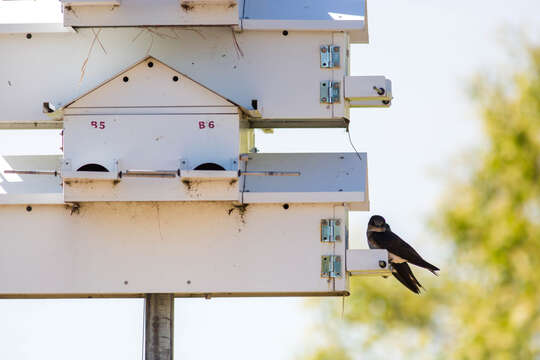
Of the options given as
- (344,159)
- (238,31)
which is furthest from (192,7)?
(344,159)

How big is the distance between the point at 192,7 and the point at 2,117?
93 centimetres

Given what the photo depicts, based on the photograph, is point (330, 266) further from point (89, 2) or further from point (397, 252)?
point (89, 2)

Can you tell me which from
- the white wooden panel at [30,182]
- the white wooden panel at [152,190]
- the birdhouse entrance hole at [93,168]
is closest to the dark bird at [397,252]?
the white wooden panel at [152,190]

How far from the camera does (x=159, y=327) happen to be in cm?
625

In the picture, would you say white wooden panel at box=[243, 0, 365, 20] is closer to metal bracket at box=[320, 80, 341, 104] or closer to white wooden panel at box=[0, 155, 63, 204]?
metal bracket at box=[320, 80, 341, 104]

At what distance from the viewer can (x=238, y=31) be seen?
6430 mm

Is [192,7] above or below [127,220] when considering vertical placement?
above

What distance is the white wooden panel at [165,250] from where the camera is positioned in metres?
6.20

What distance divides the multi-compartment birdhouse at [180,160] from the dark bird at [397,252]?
47 centimetres

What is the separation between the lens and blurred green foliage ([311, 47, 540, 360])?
5617mm

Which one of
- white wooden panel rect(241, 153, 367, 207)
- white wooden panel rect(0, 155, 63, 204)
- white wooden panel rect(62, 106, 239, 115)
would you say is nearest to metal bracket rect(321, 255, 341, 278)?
white wooden panel rect(241, 153, 367, 207)

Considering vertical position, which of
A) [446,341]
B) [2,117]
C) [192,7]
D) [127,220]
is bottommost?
[446,341]

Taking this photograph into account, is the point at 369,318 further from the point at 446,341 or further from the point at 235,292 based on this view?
the point at 235,292

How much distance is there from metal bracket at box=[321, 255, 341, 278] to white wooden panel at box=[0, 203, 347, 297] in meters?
0.03
